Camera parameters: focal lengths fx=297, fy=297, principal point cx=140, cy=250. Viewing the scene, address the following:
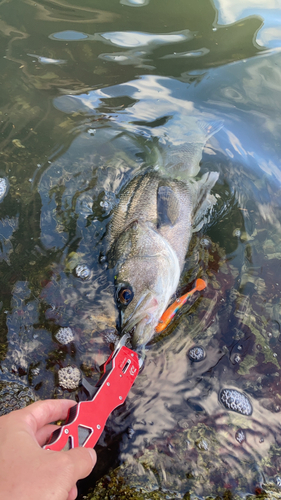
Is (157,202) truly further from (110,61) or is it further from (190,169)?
(110,61)

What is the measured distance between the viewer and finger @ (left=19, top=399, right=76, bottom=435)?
1562 mm

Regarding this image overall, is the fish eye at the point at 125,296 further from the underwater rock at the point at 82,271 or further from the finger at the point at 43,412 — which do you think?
the finger at the point at 43,412

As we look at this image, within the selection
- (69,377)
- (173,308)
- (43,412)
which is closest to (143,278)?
(173,308)

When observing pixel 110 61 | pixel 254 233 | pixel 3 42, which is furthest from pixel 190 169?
pixel 3 42

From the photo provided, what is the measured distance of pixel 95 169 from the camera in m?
3.95

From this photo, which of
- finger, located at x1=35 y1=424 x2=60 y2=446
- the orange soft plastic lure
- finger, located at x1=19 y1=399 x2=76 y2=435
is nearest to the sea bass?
the orange soft plastic lure

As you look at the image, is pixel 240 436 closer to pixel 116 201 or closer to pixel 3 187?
pixel 116 201

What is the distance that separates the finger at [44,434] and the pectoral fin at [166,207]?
7.00 ft

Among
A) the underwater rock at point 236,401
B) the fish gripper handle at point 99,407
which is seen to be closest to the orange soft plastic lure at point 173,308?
the fish gripper handle at point 99,407

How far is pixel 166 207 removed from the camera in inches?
132

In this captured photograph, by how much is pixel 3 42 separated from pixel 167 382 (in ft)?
18.7

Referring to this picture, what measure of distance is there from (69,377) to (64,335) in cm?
38

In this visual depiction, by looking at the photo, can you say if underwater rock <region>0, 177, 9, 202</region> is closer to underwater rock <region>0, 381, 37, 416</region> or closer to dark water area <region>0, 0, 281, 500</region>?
dark water area <region>0, 0, 281, 500</region>

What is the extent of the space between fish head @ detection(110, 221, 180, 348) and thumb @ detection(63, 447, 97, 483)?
39.2 inches
